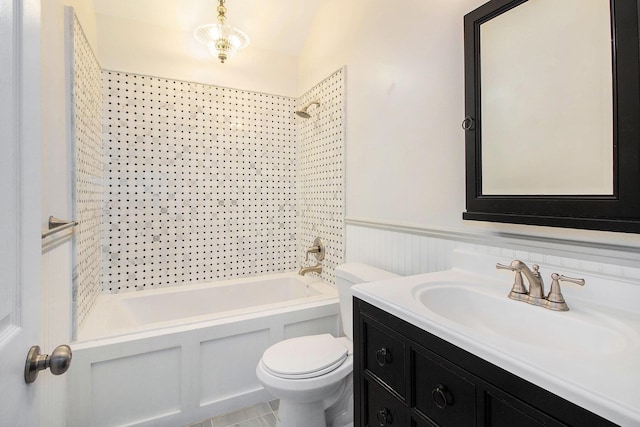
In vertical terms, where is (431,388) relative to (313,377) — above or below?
above

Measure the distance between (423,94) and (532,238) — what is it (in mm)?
854

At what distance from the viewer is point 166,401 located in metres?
1.68

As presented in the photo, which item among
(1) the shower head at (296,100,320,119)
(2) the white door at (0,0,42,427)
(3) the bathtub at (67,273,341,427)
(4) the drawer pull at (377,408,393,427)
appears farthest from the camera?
(1) the shower head at (296,100,320,119)

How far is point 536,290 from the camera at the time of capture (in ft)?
3.12

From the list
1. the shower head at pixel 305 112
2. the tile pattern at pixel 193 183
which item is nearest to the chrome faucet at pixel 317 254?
the tile pattern at pixel 193 183

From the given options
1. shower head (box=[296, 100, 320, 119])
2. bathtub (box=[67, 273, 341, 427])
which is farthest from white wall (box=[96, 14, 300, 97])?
bathtub (box=[67, 273, 341, 427])

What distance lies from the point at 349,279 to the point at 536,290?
92 centimetres

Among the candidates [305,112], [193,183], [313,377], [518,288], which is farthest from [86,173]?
[518,288]

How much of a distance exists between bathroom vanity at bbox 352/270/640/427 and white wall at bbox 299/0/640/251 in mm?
→ 302

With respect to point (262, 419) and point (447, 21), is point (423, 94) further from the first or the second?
point (262, 419)

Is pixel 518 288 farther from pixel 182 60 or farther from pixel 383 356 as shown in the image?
pixel 182 60

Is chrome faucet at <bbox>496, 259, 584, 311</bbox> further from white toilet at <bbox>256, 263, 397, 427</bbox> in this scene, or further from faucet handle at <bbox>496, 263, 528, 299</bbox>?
white toilet at <bbox>256, 263, 397, 427</bbox>

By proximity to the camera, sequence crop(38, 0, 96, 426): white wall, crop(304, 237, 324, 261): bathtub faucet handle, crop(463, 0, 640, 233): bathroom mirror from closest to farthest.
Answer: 1. crop(463, 0, 640, 233): bathroom mirror
2. crop(38, 0, 96, 426): white wall
3. crop(304, 237, 324, 261): bathtub faucet handle

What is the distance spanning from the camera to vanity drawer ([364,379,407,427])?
2.93ft
